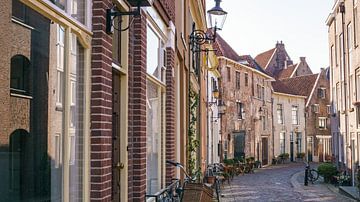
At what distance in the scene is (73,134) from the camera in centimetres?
390

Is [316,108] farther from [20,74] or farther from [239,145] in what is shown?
[20,74]

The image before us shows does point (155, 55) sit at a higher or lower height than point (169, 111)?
higher

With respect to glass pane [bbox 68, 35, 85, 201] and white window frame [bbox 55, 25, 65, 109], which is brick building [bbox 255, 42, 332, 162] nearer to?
glass pane [bbox 68, 35, 85, 201]

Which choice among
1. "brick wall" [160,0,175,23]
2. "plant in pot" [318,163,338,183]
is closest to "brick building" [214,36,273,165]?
"plant in pot" [318,163,338,183]

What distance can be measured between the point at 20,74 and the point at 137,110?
10.2ft

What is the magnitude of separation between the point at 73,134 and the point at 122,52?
1.78m

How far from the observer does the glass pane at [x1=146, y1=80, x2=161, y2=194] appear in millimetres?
7062

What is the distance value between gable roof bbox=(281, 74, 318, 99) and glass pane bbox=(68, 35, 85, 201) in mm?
45658

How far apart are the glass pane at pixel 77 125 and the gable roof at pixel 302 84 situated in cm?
4566

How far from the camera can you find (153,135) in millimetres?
7477

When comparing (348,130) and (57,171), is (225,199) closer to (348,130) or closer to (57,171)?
(348,130)

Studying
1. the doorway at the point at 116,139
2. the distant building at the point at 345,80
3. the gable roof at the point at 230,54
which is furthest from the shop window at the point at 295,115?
the doorway at the point at 116,139

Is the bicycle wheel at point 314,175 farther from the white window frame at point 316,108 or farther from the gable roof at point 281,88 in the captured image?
the white window frame at point 316,108

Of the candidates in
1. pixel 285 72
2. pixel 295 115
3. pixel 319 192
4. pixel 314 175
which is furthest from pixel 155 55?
pixel 285 72
